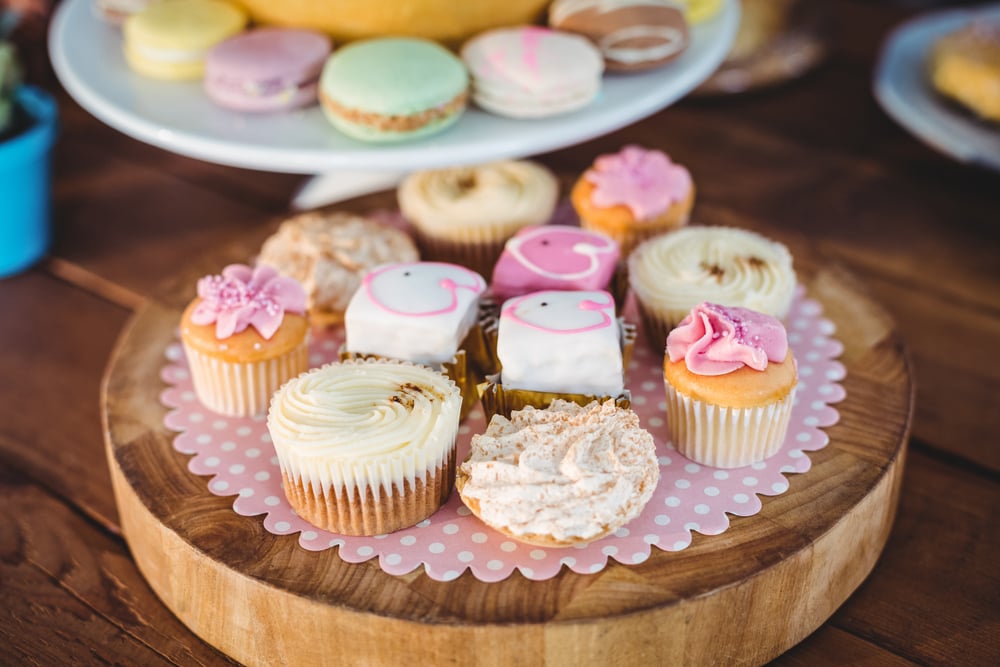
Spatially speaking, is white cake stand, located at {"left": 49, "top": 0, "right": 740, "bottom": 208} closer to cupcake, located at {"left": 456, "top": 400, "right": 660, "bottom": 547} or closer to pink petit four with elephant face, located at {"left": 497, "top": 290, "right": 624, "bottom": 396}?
pink petit four with elephant face, located at {"left": 497, "top": 290, "right": 624, "bottom": 396}

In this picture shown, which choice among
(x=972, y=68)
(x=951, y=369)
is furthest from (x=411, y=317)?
(x=972, y=68)

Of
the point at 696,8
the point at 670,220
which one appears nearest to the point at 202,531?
the point at 670,220

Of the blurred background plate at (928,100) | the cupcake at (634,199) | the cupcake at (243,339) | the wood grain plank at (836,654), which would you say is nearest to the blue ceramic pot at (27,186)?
the cupcake at (243,339)

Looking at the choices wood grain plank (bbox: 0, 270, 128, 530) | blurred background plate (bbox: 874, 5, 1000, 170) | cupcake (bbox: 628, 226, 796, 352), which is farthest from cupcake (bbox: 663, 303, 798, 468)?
blurred background plate (bbox: 874, 5, 1000, 170)

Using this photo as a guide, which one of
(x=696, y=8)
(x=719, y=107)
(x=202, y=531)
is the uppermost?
(x=696, y=8)

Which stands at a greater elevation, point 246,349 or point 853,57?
point 246,349

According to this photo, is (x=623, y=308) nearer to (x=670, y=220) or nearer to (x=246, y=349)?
(x=670, y=220)
